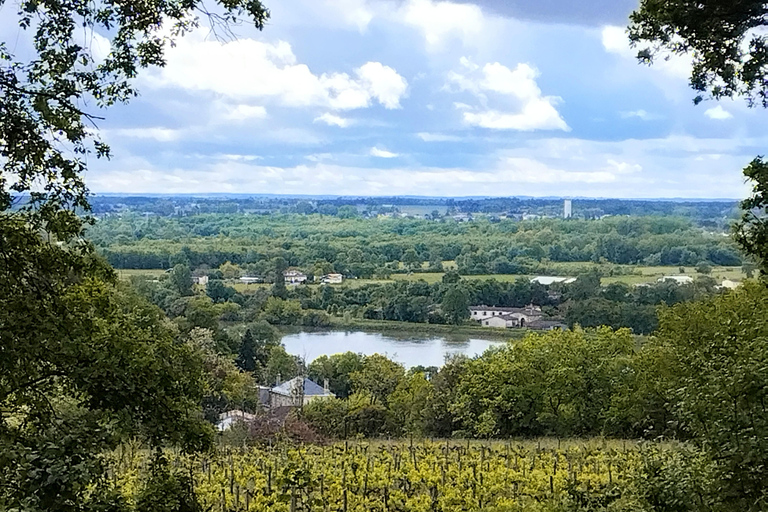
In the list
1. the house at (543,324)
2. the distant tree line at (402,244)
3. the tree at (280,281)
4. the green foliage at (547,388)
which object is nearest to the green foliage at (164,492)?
the green foliage at (547,388)

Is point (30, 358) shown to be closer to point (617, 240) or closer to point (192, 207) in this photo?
point (617, 240)

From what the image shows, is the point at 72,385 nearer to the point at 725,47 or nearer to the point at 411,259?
the point at 725,47

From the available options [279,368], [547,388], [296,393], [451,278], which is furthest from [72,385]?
[451,278]

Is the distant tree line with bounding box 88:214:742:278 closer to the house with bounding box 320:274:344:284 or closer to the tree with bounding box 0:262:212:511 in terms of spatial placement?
the house with bounding box 320:274:344:284

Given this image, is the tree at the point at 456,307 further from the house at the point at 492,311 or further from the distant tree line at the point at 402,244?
the distant tree line at the point at 402,244

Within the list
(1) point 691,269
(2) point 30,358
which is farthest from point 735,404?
(1) point 691,269

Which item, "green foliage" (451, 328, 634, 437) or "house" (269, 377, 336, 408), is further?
"house" (269, 377, 336, 408)

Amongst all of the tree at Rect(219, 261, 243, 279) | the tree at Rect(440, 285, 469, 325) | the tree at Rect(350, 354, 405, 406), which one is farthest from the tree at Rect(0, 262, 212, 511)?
the tree at Rect(219, 261, 243, 279)
